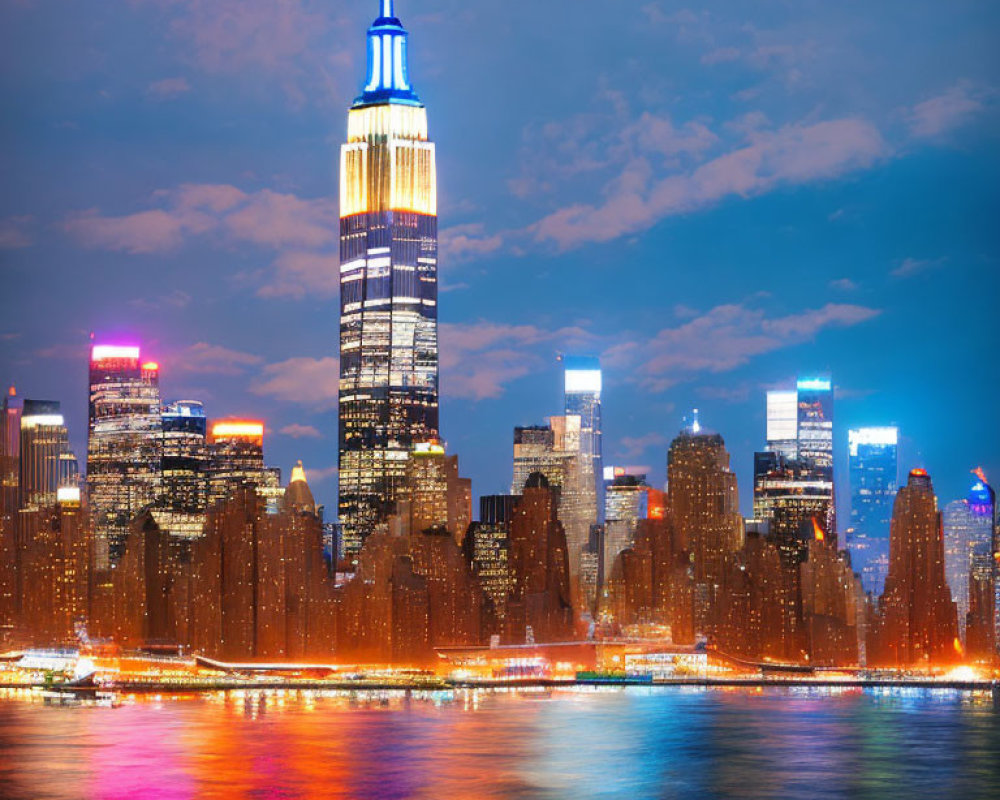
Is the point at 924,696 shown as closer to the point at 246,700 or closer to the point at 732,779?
the point at 246,700

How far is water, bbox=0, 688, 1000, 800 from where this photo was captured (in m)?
96.9

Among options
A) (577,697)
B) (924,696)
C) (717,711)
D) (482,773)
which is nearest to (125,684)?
(577,697)

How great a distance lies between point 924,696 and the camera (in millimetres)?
181750

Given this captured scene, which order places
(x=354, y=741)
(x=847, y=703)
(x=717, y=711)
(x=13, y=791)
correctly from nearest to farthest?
1. (x=13, y=791)
2. (x=354, y=741)
3. (x=717, y=711)
4. (x=847, y=703)

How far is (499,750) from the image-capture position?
4461 inches

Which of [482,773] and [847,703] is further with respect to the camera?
[847,703]

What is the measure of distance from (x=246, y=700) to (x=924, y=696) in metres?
66.1

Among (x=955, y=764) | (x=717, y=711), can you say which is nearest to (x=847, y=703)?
(x=717, y=711)

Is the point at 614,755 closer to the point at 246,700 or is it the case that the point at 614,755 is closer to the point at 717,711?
the point at 717,711

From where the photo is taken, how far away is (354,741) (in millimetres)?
118875

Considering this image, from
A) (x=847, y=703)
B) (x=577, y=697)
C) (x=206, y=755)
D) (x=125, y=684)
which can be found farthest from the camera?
(x=125, y=684)

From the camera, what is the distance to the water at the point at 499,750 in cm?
9694

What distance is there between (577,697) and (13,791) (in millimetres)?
89309

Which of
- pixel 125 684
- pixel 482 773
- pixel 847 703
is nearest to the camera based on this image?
pixel 482 773
